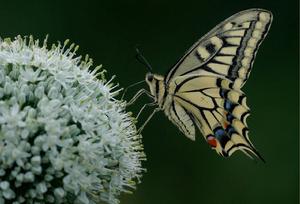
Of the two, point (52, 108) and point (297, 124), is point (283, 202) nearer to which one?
point (297, 124)

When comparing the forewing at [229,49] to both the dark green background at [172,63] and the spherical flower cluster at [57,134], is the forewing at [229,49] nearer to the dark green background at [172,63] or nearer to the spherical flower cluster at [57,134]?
the spherical flower cluster at [57,134]

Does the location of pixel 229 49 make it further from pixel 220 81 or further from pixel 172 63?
pixel 172 63

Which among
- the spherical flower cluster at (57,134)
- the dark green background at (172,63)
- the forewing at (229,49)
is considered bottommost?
the spherical flower cluster at (57,134)

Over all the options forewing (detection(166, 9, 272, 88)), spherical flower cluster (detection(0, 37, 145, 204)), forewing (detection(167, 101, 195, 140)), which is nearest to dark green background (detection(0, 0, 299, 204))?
forewing (detection(167, 101, 195, 140))

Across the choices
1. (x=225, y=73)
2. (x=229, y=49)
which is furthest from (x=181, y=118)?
(x=229, y=49)

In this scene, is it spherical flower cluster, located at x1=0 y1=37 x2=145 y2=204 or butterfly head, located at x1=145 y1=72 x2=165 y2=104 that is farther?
butterfly head, located at x1=145 y1=72 x2=165 y2=104

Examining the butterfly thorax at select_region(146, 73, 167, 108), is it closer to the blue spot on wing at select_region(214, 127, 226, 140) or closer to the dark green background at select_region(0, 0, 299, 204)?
the blue spot on wing at select_region(214, 127, 226, 140)

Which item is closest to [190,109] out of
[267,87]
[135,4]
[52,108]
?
[52,108]

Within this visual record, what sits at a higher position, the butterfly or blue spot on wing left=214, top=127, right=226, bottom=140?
the butterfly

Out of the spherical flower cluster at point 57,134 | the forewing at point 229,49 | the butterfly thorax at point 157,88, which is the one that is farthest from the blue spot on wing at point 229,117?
the spherical flower cluster at point 57,134
